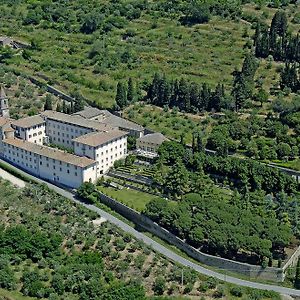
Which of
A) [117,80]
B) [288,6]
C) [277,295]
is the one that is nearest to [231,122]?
[117,80]

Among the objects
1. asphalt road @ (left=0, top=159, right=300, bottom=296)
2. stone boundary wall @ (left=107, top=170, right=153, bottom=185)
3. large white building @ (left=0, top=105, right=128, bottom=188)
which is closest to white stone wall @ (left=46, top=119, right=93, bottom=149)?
large white building @ (left=0, top=105, right=128, bottom=188)

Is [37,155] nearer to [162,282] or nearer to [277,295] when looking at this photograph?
[162,282]

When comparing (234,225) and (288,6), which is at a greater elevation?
(288,6)

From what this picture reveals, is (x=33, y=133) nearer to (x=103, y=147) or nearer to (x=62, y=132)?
(x=62, y=132)

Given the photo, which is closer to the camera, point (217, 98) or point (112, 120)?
point (112, 120)

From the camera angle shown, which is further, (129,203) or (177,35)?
(177,35)

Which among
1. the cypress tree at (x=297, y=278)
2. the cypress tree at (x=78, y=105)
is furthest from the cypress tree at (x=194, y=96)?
the cypress tree at (x=297, y=278)

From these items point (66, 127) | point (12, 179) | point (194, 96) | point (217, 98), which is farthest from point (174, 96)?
point (12, 179)

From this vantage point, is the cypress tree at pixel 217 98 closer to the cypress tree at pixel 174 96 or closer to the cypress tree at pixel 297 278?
the cypress tree at pixel 174 96
